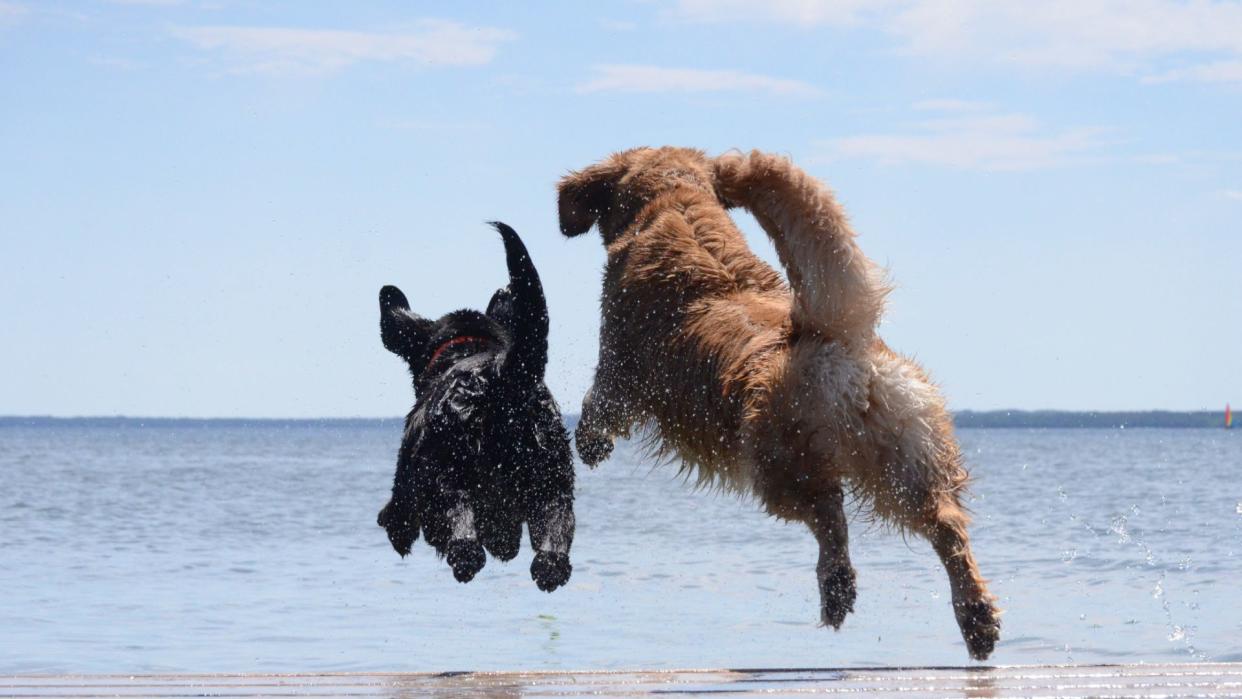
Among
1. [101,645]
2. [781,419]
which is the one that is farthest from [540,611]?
[781,419]

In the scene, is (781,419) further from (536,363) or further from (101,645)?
(101,645)

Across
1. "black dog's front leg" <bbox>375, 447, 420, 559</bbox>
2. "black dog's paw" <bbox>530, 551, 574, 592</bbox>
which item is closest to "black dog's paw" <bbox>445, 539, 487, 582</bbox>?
"black dog's paw" <bbox>530, 551, 574, 592</bbox>

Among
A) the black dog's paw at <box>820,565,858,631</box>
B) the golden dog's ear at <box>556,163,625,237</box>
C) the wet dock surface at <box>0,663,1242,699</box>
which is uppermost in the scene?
the golden dog's ear at <box>556,163,625,237</box>

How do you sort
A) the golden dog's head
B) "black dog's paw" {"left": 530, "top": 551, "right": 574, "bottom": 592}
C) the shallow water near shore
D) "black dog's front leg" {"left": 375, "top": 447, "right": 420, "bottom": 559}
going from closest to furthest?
"black dog's paw" {"left": 530, "top": 551, "right": 574, "bottom": 592}
"black dog's front leg" {"left": 375, "top": 447, "right": 420, "bottom": 559}
the golden dog's head
the shallow water near shore

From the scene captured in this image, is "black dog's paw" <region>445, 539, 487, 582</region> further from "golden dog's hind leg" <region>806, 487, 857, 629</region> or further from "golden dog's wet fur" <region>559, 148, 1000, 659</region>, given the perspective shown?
"golden dog's hind leg" <region>806, 487, 857, 629</region>

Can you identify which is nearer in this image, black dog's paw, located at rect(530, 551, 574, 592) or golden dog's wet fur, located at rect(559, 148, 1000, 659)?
golden dog's wet fur, located at rect(559, 148, 1000, 659)

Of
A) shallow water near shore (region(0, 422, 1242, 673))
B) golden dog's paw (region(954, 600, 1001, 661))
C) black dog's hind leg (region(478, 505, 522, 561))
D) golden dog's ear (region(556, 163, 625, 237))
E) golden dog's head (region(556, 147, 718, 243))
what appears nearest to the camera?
golden dog's paw (region(954, 600, 1001, 661))

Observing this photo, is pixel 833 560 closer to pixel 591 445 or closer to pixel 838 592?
pixel 838 592

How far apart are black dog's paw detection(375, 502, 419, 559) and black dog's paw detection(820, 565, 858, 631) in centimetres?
199

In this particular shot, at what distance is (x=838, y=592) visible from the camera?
4926mm

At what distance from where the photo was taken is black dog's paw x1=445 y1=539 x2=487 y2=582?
5.62 meters

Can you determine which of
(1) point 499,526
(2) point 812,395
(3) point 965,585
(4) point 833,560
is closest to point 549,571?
(1) point 499,526

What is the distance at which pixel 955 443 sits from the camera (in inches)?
199

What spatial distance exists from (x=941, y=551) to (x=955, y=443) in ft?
1.28
